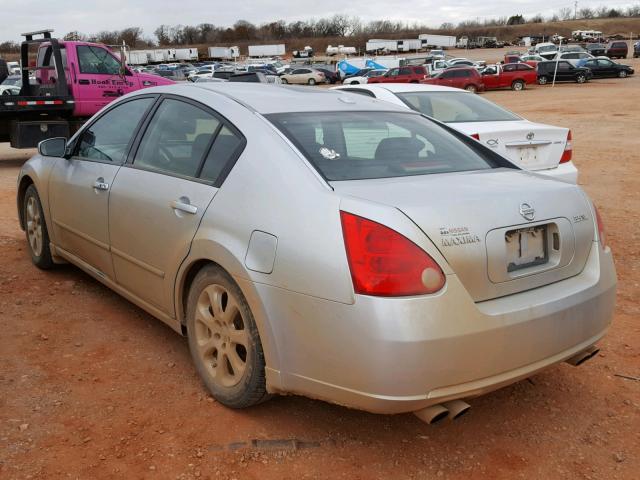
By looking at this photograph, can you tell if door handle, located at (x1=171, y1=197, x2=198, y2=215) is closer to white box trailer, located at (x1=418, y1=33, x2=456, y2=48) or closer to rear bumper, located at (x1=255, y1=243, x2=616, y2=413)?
rear bumper, located at (x1=255, y1=243, x2=616, y2=413)

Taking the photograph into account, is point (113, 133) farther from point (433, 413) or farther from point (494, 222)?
point (433, 413)

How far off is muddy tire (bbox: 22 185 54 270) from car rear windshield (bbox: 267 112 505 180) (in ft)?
9.07

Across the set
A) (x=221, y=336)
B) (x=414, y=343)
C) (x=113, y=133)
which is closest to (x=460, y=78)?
(x=113, y=133)

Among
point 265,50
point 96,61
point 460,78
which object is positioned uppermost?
point 96,61

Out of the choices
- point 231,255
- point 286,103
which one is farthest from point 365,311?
point 286,103

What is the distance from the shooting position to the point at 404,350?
2416 mm

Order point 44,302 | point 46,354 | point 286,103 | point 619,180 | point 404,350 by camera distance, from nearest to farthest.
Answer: point 404,350, point 286,103, point 46,354, point 44,302, point 619,180

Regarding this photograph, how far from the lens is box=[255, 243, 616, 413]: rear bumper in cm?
243

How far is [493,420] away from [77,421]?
1980 millimetres

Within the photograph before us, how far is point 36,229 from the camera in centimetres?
535

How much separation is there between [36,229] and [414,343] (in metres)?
3.98

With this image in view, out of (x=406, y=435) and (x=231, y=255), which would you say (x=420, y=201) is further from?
(x=406, y=435)

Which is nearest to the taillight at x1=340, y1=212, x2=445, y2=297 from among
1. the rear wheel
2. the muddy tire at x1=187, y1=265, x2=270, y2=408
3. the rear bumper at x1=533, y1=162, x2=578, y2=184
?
the muddy tire at x1=187, y1=265, x2=270, y2=408

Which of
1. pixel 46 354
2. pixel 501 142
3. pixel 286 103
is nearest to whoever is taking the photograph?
pixel 286 103
